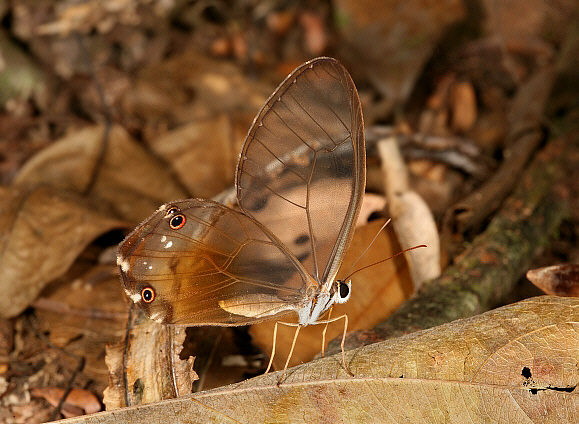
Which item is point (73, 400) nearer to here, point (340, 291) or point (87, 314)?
point (87, 314)

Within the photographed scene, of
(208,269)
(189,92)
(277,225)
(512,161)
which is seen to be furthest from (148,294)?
(189,92)

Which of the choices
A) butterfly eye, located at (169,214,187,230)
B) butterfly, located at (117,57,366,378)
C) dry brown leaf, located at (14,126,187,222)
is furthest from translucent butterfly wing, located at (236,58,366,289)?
dry brown leaf, located at (14,126,187,222)

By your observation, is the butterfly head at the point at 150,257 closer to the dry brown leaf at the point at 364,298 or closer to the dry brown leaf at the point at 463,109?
the dry brown leaf at the point at 364,298

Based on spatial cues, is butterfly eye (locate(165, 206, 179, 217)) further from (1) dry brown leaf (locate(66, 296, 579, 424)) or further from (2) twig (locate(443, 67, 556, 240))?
(2) twig (locate(443, 67, 556, 240))

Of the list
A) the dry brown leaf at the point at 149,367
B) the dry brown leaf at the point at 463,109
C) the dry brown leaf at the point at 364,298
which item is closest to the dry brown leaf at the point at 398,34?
the dry brown leaf at the point at 463,109

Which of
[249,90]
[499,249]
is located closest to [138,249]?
[499,249]

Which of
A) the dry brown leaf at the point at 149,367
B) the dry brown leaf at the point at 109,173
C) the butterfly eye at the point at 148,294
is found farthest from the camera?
the dry brown leaf at the point at 109,173

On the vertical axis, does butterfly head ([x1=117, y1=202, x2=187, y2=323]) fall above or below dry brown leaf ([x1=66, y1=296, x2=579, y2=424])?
above
